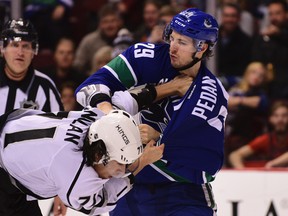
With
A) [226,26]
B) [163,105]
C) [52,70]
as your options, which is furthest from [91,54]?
[163,105]

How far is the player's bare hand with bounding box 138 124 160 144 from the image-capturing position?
3.81 m

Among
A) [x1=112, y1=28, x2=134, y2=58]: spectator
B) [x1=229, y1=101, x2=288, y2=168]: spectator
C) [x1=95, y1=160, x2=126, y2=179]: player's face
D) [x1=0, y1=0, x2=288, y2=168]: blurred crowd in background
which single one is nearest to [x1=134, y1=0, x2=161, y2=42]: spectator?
[x1=0, y1=0, x2=288, y2=168]: blurred crowd in background

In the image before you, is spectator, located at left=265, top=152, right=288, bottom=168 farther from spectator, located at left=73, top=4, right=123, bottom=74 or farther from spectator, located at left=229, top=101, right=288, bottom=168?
spectator, located at left=73, top=4, right=123, bottom=74

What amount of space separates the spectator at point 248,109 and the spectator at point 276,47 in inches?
5.6

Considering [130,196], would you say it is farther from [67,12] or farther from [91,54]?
[67,12]

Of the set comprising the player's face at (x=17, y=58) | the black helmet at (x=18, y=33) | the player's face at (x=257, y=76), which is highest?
the black helmet at (x=18, y=33)

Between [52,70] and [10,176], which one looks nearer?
[10,176]

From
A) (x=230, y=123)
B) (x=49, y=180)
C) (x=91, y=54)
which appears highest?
(x=49, y=180)

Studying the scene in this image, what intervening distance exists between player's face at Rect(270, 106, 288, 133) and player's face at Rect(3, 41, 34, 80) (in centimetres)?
219

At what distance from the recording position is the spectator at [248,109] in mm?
6480

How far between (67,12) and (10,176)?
4.14m

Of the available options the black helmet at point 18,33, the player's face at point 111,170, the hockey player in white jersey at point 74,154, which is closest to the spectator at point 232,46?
the black helmet at point 18,33

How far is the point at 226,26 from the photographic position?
703 cm

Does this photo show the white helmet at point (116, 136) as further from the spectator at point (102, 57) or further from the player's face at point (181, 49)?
the spectator at point (102, 57)
